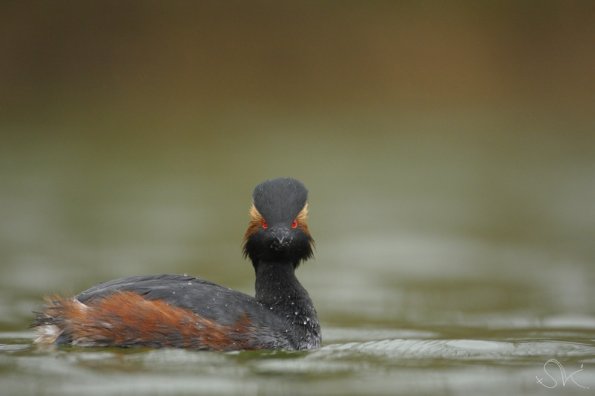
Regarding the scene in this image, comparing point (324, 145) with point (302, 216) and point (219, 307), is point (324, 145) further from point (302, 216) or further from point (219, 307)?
point (219, 307)

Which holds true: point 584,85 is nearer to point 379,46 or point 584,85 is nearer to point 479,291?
point 379,46

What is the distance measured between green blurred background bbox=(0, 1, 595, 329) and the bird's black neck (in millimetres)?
2473

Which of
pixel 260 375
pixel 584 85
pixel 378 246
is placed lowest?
pixel 260 375

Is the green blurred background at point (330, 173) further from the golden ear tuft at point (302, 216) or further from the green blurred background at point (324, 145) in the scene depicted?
the golden ear tuft at point (302, 216)

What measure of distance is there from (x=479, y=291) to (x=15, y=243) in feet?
20.6

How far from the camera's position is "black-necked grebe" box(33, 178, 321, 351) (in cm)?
1054

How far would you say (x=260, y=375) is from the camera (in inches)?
392

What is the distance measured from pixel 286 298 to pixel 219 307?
3.18ft

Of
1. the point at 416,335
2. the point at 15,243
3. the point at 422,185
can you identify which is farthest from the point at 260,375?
the point at 422,185

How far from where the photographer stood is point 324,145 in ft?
97.5

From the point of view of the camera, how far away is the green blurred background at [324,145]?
17.2 metres

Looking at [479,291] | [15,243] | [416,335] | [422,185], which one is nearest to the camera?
[416,335]

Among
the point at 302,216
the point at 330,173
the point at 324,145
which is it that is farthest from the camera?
the point at 324,145
